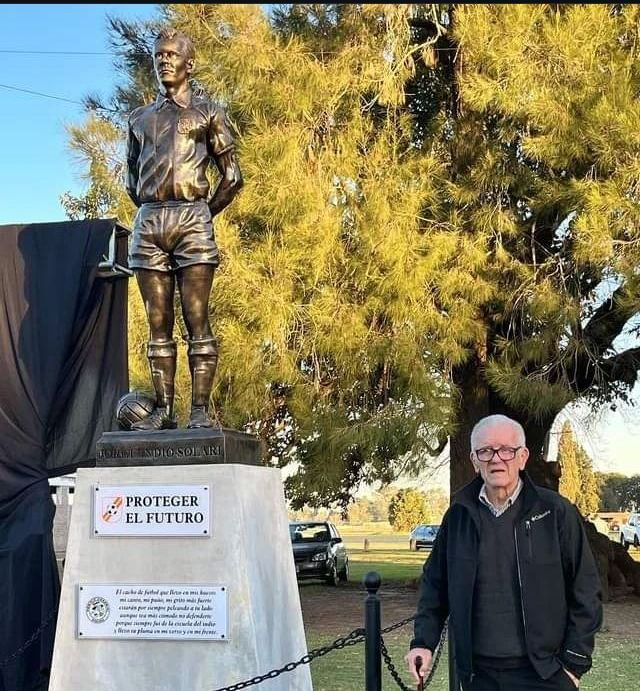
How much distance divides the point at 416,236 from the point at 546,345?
1895 mm

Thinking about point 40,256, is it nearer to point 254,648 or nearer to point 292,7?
point 254,648

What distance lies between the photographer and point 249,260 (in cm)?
1059

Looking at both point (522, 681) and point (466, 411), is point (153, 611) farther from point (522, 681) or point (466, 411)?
point (466, 411)

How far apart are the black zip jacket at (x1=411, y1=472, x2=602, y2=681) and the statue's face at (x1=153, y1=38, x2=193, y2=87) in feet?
9.47

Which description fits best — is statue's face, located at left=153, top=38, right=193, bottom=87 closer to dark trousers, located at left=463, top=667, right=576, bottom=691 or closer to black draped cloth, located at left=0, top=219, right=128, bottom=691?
black draped cloth, located at left=0, top=219, right=128, bottom=691

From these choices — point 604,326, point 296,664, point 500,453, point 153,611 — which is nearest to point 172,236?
point 153,611

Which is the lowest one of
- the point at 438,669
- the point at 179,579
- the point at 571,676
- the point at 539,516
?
the point at 438,669

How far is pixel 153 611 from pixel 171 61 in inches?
110

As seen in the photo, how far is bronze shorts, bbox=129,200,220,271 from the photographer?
5.20 meters

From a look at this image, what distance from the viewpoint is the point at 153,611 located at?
191 inches

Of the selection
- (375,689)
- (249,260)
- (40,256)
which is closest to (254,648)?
(375,689)

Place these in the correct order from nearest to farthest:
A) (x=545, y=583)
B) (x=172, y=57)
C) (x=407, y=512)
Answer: (x=545, y=583) → (x=172, y=57) → (x=407, y=512)

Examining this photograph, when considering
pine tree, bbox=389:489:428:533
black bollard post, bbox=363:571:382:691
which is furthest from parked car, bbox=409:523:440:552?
black bollard post, bbox=363:571:382:691

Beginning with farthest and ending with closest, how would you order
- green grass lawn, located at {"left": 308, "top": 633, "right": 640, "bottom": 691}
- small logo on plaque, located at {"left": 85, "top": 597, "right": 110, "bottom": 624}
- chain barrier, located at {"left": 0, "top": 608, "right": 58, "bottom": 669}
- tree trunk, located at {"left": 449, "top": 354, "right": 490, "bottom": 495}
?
tree trunk, located at {"left": 449, "top": 354, "right": 490, "bottom": 495}
green grass lawn, located at {"left": 308, "top": 633, "right": 640, "bottom": 691}
chain barrier, located at {"left": 0, "top": 608, "right": 58, "bottom": 669}
small logo on plaque, located at {"left": 85, "top": 597, "right": 110, "bottom": 624}
